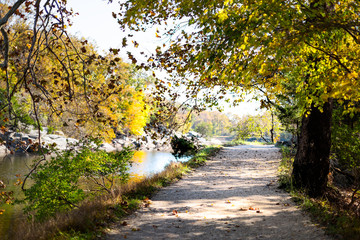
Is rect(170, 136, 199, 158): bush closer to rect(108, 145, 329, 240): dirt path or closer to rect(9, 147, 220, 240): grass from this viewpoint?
rect(108, 145, 329, 240): dirt path

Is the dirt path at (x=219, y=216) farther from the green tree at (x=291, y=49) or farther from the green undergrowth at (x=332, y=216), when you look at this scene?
the green tree at (x=291, y=49)

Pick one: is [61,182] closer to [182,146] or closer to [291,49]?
[291,49]

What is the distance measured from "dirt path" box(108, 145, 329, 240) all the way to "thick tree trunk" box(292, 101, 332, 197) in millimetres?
854

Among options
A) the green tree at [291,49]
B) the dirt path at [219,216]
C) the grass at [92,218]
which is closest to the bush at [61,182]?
the grass at [92,218]

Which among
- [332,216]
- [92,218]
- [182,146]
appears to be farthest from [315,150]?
[182,146]

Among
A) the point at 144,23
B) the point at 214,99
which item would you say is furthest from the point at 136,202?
the point at 214,99

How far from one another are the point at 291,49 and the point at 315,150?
13.1ft

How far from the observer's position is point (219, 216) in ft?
20.0

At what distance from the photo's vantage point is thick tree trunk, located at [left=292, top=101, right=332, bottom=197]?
7672 mm

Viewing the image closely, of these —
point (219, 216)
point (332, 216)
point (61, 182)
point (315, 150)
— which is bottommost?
point (219, 216)

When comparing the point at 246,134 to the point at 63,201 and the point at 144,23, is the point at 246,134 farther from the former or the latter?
the point at 63,201

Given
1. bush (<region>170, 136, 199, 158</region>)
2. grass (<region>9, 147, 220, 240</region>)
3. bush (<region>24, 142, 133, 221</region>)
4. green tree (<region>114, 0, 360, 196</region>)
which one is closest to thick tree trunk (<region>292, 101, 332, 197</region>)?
green tree (<region>114, 0, 360, 196</region>)

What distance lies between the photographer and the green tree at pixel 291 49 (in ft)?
13.5

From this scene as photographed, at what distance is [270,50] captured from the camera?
4.36m
